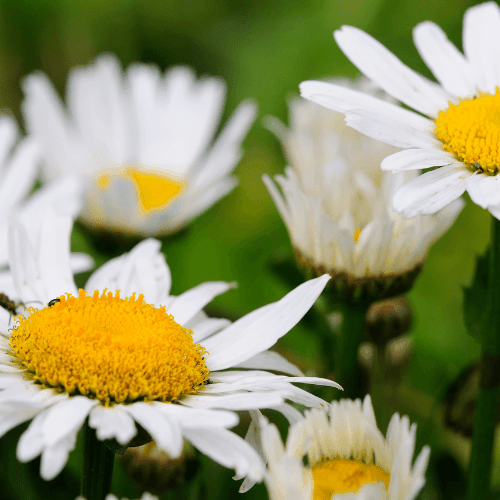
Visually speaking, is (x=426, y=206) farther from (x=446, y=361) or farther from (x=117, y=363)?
(x=446, y=361)

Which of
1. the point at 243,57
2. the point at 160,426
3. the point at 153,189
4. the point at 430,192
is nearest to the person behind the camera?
the point at 160,426

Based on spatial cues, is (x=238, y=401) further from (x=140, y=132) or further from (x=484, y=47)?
(x=140, y=132)

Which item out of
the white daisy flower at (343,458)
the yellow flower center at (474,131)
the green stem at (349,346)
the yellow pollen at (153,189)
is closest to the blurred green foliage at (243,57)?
the yellow pollen at (153,189)

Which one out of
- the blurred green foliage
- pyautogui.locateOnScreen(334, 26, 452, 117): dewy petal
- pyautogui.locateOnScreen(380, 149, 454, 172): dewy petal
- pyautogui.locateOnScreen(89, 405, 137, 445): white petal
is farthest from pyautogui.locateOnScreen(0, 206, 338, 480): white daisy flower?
the blurred green foliage

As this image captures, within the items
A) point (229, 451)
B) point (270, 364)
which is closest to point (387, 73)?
point (270, 364)

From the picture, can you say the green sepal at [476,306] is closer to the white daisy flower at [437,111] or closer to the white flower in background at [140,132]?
the white daisy flower at [437,111]

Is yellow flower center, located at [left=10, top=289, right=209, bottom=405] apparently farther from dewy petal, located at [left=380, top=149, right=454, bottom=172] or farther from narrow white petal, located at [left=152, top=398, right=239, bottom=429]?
dewy petal, located at [left=380, top=149, right=454, bottom=172]
